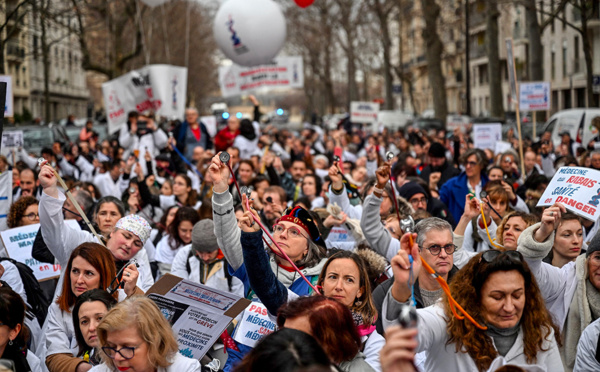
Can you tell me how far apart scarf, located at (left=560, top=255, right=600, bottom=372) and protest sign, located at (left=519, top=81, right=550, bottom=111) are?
45.7 feet

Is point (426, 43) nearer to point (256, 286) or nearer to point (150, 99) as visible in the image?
point (150, 99)

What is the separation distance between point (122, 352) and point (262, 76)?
17.5 m

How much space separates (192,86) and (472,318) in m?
52.8

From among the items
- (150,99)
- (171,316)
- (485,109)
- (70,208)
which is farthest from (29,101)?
(171,316)

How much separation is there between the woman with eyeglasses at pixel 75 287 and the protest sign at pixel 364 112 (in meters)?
19.8

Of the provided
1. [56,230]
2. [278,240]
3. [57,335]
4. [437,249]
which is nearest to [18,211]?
[56,230]

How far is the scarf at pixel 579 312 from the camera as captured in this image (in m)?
4.75

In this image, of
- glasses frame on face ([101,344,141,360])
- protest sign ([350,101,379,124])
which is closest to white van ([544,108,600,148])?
protest sign ([350,101,379,124])

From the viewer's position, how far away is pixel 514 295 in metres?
3.86

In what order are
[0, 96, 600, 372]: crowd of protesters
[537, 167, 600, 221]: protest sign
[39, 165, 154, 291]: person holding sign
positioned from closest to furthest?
[0, 96, 600, 372]: crowd of protesters
[537, 167, 600, 221]: protest sign
[39, 165, 154, 291]: person holding sign

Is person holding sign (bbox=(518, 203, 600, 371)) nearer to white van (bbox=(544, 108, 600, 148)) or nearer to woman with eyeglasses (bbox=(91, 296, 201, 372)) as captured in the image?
woman with eyeglasses (bbox=(91, 296, 201, 372))

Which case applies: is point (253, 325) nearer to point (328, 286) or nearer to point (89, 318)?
point (328, 286)

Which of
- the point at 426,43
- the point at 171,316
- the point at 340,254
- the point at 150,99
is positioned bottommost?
the point at 171,316

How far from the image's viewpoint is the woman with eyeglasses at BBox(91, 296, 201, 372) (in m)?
3.89
